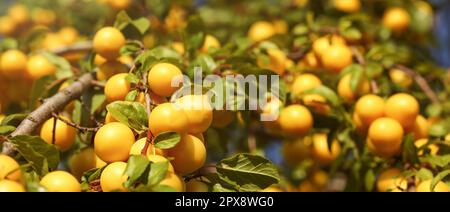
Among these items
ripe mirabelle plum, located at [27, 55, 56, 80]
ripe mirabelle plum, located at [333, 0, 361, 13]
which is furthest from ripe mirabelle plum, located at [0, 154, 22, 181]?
ripe mirabelle plum, located at [333, 0, 361, 13]

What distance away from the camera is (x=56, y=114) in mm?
1353

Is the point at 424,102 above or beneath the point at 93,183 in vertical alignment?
above

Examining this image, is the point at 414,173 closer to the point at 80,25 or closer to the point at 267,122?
the point at 267,122

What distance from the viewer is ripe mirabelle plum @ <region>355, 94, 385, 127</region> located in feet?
5.33

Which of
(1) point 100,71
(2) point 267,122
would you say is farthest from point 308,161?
(1) point 100,71

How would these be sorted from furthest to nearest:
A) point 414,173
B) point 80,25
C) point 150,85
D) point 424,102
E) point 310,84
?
1. point 80,25
2. point 424,102
3. point 310,84
4. point 414,173
5. point 150,85

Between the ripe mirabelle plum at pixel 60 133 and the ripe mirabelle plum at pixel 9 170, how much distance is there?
289 mm

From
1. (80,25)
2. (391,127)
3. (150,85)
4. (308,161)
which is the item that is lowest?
(308,161)

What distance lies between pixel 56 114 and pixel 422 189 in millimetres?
956

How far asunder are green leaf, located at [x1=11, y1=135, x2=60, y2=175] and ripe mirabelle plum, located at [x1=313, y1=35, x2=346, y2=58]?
1.13 meters

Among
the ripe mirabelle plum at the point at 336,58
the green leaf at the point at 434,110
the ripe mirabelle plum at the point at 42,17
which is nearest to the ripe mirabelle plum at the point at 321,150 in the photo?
the ripe mirabelle plum at the point at 336,58

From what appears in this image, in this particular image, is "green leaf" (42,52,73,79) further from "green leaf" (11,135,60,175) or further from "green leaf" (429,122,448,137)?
"green leaf" (429,122,448,137)

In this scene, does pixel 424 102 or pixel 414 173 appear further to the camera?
pixel 424 102
